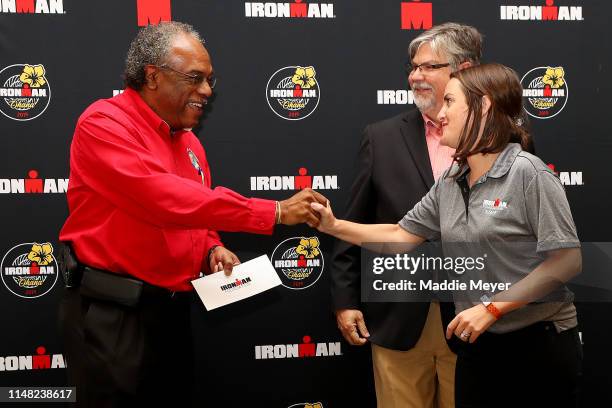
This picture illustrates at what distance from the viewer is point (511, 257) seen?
1.96 m

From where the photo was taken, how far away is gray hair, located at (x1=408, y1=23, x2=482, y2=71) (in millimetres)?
2605

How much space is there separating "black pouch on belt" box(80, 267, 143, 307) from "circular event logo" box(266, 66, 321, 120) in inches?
49.2

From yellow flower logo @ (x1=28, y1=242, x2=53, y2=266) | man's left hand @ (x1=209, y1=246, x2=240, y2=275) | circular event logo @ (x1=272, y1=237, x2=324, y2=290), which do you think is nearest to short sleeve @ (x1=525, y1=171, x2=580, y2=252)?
man's left hand @ (x1=209, y1=246, x2=240, y2=275)

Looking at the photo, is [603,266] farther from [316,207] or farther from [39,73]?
[39,73]

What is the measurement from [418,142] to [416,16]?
2.87ft

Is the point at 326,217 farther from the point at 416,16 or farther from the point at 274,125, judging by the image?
the point at 416,16

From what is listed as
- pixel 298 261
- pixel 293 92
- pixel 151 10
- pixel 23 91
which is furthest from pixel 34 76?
pixel 298 261

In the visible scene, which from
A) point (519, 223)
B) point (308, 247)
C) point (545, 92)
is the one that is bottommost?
point (308, 247)

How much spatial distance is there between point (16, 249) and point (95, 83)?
2.96 feet

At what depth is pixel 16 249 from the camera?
3016 mm

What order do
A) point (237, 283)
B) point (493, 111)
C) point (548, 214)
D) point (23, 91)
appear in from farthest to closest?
point (23, 91), point (237, 283), point (493, 111), point (548, 214)

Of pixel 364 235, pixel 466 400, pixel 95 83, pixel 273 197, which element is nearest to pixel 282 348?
pixel 273 197

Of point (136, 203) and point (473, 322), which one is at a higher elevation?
point (136, 203)

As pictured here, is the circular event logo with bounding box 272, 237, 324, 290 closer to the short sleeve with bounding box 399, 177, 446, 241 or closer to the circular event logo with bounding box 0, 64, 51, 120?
the short sleeve with bounding box 399, 177, 446, 241
